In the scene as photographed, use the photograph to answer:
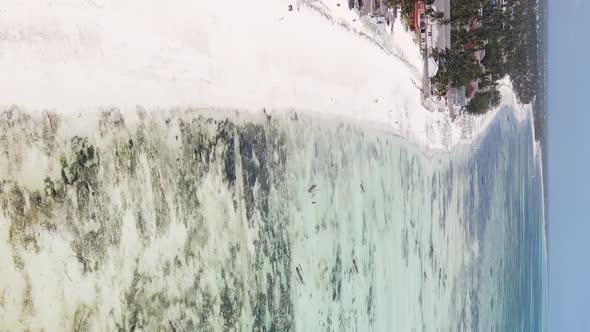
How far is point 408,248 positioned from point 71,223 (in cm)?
1107

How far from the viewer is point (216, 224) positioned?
9.32m

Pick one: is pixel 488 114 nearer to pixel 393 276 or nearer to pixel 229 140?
pixel 393 276

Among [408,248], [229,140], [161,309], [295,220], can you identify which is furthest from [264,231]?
[408,248]

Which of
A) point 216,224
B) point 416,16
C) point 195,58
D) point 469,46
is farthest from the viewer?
point 469,46

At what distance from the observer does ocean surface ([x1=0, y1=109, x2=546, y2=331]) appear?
6.75 metres

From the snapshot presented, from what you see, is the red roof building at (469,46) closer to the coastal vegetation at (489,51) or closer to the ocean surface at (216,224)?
the coastal vegetation at (489,51)

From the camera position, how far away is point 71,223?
7.00 m

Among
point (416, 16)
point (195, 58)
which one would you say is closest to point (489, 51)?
point (416, 16)

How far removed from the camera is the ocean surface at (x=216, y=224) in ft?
22.2

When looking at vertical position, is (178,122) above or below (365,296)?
above

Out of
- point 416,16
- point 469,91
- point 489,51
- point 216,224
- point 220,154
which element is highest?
point 416,16

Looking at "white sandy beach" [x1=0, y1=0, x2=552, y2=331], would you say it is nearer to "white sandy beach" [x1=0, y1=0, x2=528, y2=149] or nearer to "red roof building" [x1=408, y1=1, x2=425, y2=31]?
"white sandy beach" [x1=0, y1=0, x2=528, y2=149]

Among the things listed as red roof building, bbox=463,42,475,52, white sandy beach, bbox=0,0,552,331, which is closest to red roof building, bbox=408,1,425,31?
white sandy beach, bbox=0,0,552,331

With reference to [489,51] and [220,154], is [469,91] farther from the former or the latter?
[220,154]
